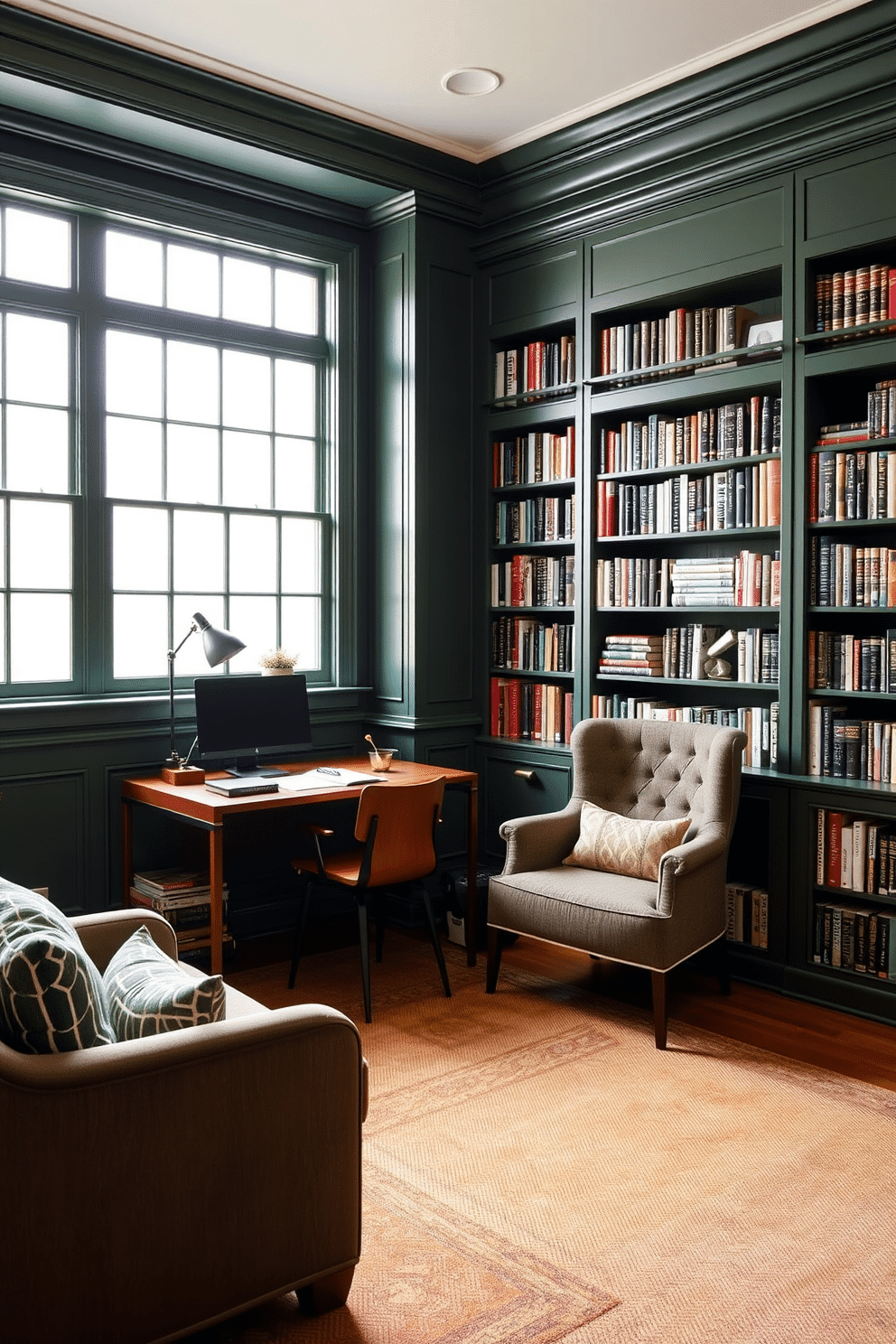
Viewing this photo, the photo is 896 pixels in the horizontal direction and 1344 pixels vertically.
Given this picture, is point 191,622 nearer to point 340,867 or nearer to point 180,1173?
point 340,867

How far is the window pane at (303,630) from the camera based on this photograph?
5.00 metres

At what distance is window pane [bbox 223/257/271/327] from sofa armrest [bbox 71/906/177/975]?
9.71ft

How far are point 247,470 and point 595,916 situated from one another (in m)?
2.52

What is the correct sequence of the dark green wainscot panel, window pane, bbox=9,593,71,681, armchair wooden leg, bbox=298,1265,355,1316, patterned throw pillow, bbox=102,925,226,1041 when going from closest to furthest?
patterned throw pillow, bbox=102,925,226,1041 → armchair wooden leg, bbox=298,1265,355,1316 → window pane, bbox=9,593,71,681 → the dark green wainscot panel

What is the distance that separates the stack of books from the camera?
4051mm

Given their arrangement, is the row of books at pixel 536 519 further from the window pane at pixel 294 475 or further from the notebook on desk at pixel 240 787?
the notebook on desk at pixel 240 787

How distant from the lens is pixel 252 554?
4855 millimetres

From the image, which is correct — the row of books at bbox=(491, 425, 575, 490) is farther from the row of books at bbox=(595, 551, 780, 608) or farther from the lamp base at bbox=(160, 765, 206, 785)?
the lamp base at bbox=(160, 765, 206, 785)

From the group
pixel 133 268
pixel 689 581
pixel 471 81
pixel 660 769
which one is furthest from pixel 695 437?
pixel 133 268

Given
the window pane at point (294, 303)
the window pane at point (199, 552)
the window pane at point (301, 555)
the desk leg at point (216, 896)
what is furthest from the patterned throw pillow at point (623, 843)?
the window pane at point (294, 303)

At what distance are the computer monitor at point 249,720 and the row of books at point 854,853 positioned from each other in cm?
204

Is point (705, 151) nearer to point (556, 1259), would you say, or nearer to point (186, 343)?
point (186, 343)

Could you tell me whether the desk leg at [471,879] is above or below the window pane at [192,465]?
below

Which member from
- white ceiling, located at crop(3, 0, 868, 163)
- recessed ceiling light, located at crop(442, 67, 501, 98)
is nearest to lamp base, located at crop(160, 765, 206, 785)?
white ceiling, located at crop(3, 0, 868, 163)
